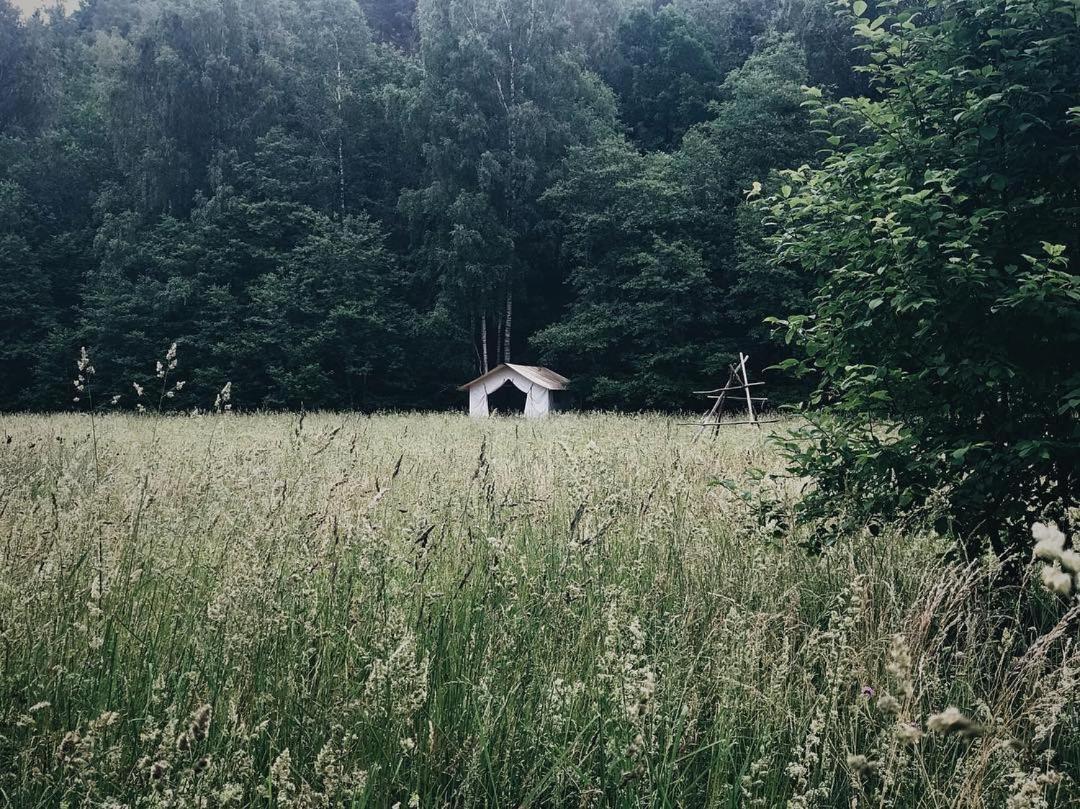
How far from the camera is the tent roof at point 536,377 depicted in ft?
106

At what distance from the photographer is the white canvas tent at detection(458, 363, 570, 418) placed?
1275 inches

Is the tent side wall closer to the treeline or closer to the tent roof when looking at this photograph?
the tent roof

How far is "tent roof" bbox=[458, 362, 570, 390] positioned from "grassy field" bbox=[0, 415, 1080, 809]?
28.2 meters

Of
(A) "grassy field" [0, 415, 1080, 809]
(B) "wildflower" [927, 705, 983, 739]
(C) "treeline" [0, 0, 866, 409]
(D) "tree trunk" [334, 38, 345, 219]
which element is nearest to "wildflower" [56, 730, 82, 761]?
(A) "grassy field" [0, 415, 1080, 809]

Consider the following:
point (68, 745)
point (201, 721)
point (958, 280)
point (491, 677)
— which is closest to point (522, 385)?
point (958, 280)

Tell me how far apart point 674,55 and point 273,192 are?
23.4m

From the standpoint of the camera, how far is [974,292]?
11.7ft

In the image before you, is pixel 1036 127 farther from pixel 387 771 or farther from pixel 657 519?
pixel 387 771

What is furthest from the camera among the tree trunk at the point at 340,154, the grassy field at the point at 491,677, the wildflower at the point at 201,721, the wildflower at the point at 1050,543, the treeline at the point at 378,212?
the tree trunk at the point at 340,154

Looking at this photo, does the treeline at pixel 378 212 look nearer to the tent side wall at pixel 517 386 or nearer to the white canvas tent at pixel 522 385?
the white canvas tent at pixel 522 385

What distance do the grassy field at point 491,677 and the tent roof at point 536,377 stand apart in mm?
28179

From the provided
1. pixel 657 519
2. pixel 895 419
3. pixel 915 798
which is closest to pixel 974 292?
pixel 895 419

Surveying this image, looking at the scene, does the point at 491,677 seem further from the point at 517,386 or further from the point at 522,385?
the point at 517,386

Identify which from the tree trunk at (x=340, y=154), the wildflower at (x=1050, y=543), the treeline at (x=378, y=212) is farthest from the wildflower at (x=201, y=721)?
the tree trunk at (x=340, y=154)
